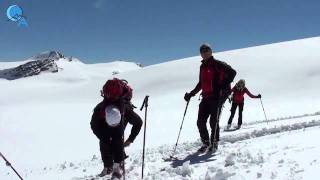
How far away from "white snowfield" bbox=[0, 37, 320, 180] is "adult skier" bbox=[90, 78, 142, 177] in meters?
0.45

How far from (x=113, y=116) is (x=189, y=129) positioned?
16.4 meters

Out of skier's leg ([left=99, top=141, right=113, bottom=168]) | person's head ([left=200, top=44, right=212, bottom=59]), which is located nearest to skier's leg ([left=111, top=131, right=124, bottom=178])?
skier's leg ([left=99, top=141, right=113, bottom=168])

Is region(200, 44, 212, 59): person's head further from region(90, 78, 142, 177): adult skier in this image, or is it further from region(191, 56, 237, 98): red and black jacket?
region(90, 78, 142, 177): adult skier

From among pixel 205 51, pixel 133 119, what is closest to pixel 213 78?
pixel 205 51

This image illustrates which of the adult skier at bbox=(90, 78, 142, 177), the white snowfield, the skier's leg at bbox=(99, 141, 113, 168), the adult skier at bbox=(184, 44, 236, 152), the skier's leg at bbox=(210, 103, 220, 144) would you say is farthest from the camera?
the skier's leg at bbox=(210, 103, 220, 144)

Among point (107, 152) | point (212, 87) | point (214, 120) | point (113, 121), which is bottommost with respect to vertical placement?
point (107, 152)

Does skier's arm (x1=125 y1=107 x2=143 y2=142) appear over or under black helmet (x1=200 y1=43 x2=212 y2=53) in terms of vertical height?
under

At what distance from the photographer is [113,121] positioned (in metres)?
7.41

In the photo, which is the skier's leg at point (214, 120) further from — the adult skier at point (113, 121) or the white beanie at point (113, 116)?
the white beanie at point (113, 116)

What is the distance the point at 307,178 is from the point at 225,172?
1.06m

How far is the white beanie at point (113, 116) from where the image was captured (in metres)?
7.41

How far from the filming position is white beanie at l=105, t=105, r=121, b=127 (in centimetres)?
741

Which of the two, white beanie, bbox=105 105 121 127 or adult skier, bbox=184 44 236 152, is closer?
white beanie, bbox=105 105 121 127

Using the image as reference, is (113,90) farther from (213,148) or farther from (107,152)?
(213,148)
